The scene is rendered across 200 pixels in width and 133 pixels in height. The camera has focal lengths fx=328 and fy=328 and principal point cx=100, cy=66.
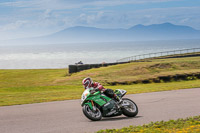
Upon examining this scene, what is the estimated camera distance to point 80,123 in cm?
1023

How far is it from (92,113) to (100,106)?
13.7 inches

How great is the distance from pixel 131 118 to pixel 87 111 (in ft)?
4.97

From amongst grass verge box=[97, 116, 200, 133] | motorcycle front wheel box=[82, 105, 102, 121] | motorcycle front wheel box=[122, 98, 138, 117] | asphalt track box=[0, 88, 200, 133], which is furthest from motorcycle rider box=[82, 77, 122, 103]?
grass verge box=[97, 116, 200, 133]

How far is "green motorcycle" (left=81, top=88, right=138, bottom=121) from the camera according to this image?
10672 millimetres

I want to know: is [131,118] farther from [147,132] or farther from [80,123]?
[147,132]

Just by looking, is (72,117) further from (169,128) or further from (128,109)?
(169,128)

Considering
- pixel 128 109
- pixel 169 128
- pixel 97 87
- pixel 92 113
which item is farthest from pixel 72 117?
pixel 169 128

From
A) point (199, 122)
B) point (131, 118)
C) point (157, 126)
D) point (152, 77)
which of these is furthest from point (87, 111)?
point (152, 77)

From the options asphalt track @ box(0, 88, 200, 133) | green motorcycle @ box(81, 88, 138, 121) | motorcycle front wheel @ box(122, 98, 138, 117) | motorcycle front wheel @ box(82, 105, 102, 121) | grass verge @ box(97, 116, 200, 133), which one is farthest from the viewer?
motorcycle front wheel @ box(122, 98, 138, 117)

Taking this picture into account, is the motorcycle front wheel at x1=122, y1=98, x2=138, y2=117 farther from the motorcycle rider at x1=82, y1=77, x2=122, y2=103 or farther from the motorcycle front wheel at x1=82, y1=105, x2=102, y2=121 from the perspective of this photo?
the motorcycle front wheel at x1=82, y1=105, x2=102, y2=121

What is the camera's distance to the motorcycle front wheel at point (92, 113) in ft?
34.6

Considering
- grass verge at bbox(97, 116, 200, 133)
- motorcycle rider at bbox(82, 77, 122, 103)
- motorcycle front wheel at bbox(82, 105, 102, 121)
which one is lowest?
grass verge at bbox(97, 116, 200, 133)

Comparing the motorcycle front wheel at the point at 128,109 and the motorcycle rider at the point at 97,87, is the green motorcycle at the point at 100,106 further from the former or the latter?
the motorcycle rider at the point at 97,87

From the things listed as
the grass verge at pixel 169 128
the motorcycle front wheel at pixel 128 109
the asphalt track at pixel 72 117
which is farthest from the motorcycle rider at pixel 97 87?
the grass verge at pixel 169 128
